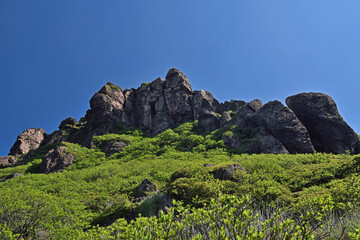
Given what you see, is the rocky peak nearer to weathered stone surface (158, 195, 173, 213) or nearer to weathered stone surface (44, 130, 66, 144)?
weathered stone surface (44, 130, 66, 144)

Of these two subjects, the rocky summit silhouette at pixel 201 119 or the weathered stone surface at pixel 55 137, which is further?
the weathered stone surface at pixel 55 137

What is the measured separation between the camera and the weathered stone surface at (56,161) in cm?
3600

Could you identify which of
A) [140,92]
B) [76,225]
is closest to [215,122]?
[140,92]

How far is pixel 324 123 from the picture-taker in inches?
1414

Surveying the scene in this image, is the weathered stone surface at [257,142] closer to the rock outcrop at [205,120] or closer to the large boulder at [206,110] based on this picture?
the rock outcrop at [205,120]

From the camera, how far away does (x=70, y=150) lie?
134 feet

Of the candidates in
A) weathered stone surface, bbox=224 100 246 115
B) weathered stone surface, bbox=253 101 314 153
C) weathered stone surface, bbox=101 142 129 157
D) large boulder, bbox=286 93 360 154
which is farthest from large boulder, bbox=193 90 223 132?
weathered stone surface, bbox=101 142 129 157

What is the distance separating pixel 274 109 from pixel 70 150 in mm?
42224

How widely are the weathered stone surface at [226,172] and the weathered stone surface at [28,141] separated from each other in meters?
63.5

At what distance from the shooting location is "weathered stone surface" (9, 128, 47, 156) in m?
57.7

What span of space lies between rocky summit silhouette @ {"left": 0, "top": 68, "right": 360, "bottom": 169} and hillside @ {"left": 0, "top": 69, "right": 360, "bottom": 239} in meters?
0.23

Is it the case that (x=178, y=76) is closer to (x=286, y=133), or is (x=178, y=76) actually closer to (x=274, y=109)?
(x=274, y=109)

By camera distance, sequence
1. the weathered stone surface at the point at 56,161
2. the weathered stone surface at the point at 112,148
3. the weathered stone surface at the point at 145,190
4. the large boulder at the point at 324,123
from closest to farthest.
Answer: the weathered stone surface at the point at 145,190
the large boulder at the point at 324,123
the weathered stone surface at the point at 56,161
the weathered stone surface at the point at 112,148

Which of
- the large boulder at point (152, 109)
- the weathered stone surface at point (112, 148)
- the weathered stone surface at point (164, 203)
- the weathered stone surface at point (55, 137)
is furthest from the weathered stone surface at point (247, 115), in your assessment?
the weathered stone surface at point (55, 137)
